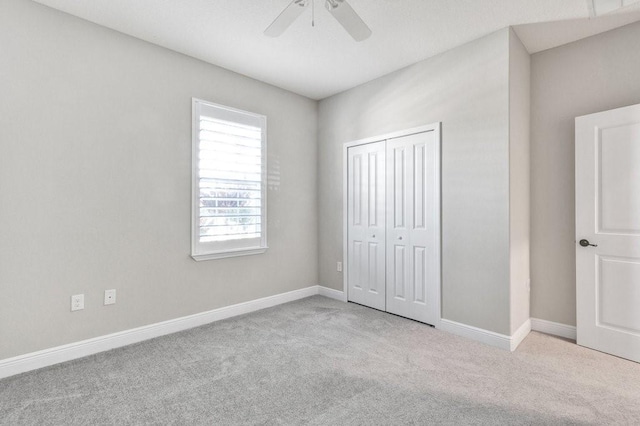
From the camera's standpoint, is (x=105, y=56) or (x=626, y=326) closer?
(x=626, y=326)

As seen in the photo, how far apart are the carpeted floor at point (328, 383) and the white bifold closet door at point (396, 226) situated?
560 mm

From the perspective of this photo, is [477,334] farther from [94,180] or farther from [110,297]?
[94,180]

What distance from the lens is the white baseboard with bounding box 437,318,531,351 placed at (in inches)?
105

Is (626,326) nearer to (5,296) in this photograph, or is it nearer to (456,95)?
(456,95)

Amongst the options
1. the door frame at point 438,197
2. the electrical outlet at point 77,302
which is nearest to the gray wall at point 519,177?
the door frame at point 438,197

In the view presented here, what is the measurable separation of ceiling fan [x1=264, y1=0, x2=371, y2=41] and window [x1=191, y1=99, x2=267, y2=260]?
1.51 metres

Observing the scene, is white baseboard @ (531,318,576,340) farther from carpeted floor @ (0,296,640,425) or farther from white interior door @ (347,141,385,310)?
white interior door @ (347,141,385,310)

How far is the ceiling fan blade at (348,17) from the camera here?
180 centimetres

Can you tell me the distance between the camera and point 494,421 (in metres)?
1.77

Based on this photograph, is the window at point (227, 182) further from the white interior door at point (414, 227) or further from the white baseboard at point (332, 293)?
the white interior door at point (414, 227)

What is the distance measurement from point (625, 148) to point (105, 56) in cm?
428

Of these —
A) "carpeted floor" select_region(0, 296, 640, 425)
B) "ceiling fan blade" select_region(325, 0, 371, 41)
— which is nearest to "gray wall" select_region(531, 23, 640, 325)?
"carpeted floor" select_region(0, 296, 640, 425)

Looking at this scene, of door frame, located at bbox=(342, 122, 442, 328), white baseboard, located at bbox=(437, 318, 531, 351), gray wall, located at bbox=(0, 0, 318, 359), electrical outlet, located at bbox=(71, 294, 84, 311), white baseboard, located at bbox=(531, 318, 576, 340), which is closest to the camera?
gray wall, located at bbox=(0, 0, 318, 359)

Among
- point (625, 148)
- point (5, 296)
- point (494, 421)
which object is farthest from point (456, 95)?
point (5, 296)
